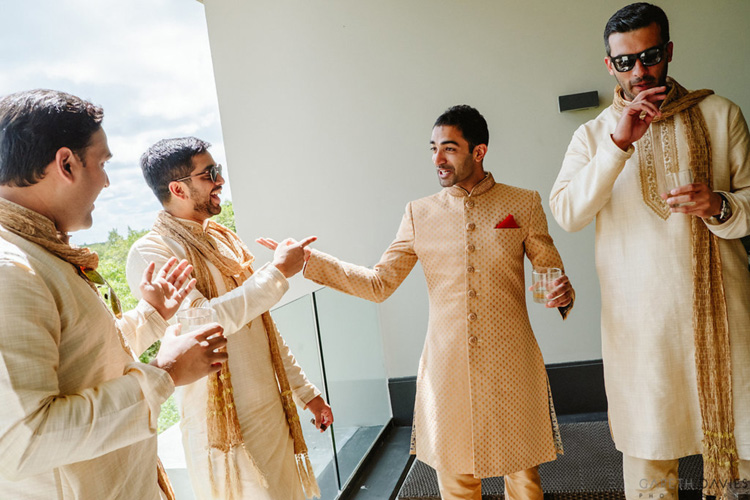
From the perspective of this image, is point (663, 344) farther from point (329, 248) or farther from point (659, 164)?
point (329, 248)

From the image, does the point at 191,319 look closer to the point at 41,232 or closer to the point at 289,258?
the point at 41,232

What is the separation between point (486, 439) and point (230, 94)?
10.5 feet

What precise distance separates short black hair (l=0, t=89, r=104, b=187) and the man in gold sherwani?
116cm

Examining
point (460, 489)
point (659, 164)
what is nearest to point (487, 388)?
point (460, 489)

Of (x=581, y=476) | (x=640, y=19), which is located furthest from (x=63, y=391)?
(x=581, y=476)

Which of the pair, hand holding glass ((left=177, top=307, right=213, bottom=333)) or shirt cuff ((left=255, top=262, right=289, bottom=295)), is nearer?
hand holding glass ((left=177, top=307, right=213, bottom=333))

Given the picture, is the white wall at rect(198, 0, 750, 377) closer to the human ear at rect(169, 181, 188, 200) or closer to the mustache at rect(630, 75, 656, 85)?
the mustache at rect(630, 75, 656, 85)

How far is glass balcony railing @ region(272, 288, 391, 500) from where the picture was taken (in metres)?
2.76

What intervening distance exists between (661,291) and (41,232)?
190 centimetres

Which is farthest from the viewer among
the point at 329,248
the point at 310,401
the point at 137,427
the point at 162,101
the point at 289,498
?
the point at 162,101

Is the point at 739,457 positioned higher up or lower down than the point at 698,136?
lower down

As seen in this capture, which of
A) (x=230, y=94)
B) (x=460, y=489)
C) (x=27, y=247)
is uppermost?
(x=230, y=94)

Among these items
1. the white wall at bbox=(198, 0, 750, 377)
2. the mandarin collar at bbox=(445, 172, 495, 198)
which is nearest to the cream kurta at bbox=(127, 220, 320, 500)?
the mandarin collar at bbox=(445, 172, 495, 198)

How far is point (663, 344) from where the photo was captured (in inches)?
79.8
